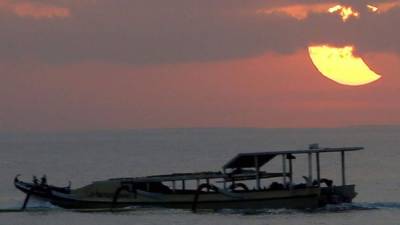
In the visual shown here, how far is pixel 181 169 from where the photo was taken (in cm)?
12950

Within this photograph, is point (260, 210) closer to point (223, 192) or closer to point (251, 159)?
point (223, 192)

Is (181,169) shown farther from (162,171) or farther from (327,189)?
(327,189)

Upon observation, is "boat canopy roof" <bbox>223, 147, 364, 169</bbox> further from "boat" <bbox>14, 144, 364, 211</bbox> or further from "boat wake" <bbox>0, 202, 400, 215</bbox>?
"boat wake" <bbox>0, 202, 400, 215</bbox>

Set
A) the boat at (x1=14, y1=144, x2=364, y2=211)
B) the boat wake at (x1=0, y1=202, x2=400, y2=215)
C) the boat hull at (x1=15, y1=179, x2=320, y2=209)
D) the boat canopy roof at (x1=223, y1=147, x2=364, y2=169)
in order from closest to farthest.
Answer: the boat hull at (x1=15, y1=179, x2=320, y2=209), the boat at (x1=14, y1=144, x2=364, y2=211), the boat canopy roof at (x1=223, y1=147, x2=364, y2=169), the boat wake at (x1=0, y1=202, x2=400, y2=215)

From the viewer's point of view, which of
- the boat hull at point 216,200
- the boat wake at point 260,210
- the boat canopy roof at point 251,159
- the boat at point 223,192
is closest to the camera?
the boat hull at point 216,200

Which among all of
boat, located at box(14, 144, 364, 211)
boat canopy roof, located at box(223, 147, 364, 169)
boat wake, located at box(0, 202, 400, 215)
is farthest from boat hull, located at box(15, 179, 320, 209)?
boat canopy roof, located at box(223, 147, 364, 169)

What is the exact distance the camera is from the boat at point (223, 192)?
60750mm

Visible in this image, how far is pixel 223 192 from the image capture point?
199 ft

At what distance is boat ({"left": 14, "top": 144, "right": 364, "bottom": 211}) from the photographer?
6075 centimetres

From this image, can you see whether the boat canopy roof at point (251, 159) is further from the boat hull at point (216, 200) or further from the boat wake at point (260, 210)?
the boat wake at point (260, 210)

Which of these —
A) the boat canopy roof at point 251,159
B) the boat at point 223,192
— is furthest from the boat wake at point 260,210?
the boat canopy roof at point 251,159

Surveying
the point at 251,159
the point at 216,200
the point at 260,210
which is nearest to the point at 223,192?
the point at 216,200

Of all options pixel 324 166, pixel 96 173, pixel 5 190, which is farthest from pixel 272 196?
pixel 324 166

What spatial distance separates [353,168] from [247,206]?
63.6 meters
